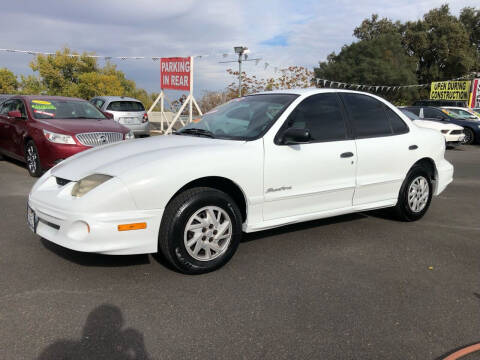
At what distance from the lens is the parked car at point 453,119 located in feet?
55.2

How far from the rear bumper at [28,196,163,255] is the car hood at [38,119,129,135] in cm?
428

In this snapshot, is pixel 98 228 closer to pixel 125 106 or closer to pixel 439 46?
pixel 125 106

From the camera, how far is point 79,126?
749 cm

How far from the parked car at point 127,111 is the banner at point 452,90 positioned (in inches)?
945

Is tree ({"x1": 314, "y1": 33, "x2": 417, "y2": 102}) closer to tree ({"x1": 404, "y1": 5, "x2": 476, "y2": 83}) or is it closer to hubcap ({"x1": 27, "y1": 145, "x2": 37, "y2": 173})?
tree ({"x1": 404, "y1": 5, "x2": 476, "y2": 83})

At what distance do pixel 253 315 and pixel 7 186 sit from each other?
5686 millimetres

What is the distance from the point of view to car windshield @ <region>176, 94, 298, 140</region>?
157 inches

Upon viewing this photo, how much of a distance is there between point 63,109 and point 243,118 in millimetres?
5328

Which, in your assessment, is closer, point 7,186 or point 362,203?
point 362,203

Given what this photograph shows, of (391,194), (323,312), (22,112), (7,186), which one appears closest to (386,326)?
(323,312)

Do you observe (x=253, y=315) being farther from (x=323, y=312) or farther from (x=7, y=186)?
(x=7, y=186)

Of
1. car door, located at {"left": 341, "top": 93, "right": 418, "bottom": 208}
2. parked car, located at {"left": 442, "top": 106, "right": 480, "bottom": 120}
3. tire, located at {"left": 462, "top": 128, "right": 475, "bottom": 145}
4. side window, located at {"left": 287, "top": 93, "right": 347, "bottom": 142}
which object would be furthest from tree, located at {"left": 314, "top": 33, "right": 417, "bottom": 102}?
side window, located at {"left": 287, "top": 93, "right": 347, "bottom": 142}

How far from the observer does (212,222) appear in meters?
3.51

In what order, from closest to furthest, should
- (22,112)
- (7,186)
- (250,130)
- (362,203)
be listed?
(250,130)
(362,203)
(7,186)
(22,112)
